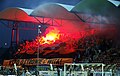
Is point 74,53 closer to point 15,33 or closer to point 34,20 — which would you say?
point 34,20

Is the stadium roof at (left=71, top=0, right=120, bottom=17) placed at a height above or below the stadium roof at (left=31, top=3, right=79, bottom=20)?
below

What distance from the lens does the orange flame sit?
39.3m

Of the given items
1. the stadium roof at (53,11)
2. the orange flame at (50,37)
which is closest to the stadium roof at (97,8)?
the stadium roof at (53,11)

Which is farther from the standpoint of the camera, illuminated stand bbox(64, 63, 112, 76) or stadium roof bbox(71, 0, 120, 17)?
stadium roof bbox(71, 0, 120, 17)

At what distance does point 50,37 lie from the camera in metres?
40.8

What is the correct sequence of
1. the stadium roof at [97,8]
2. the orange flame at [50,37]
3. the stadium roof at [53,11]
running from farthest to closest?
the orange flame at [50,37], the stadium roof at [53,11], the stadium roof at [97,8]

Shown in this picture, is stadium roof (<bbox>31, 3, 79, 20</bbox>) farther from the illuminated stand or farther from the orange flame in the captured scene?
the illuminated stand

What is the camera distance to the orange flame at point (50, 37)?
39297mm

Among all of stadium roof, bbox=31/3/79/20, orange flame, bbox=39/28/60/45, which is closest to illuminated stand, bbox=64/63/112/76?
stadium roof, bbox=31/3/79/20

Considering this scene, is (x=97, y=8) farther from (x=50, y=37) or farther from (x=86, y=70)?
(x=86, y=70)

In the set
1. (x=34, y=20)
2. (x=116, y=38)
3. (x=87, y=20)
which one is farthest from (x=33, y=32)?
(x=116, y=38)

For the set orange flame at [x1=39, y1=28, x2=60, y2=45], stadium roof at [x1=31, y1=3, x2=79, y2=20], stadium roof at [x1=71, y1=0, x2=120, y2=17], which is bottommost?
orange flame at [x1=39, y1=28, x2=60, y2=45]

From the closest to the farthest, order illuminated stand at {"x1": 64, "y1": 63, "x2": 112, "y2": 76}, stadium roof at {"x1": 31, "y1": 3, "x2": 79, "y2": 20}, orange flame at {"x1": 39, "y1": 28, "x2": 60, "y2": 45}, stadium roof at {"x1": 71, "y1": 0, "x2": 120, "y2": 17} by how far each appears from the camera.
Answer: illuminated stand at {"x1": 64, "y1": 63, "x2": 112, "y2": 76}, stadium roof at {"x1": 71, "y1": 0, "x2": 120, "y2": 17}, stadium roof at {"x1": 31, "y1": 3, "x2": 79, "y2": 20}, orange flame at {"x1": 39, "y1": 28, "x2": 60, "y2": 45}

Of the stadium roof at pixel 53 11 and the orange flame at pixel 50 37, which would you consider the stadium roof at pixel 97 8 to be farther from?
the orange flame at pixel 50 37
